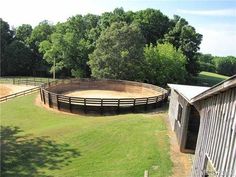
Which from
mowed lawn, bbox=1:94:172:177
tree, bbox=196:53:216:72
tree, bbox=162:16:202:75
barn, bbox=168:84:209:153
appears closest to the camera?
mowed lawn, bbox=1:94:172:177

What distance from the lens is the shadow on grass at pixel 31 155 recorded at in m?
12.9

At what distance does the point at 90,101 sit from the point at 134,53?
16.2 meters

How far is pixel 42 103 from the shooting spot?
90.1 feet

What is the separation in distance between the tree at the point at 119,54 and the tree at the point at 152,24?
1477 centimetres

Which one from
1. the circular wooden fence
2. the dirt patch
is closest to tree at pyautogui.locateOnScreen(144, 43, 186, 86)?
the circular wooden fence

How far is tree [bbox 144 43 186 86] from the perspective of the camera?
3988cm

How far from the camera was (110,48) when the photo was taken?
38938mm

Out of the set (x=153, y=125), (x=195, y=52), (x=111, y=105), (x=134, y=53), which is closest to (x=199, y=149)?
(x=153, y=125)

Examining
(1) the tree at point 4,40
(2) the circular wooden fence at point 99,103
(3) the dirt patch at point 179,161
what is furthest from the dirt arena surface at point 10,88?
(3) the dirt patch at point 179,161

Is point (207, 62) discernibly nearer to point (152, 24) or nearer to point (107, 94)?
point (152, 24)

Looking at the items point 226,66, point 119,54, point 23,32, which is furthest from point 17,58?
point 226,66

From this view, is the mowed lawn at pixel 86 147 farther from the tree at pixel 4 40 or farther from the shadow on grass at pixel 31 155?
the tree at pixel 4 40

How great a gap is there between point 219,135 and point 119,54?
105 feet

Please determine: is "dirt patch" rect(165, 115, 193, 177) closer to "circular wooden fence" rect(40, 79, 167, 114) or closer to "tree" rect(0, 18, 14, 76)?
"circular wooden fence" rect(40, 79, 167, 114)
